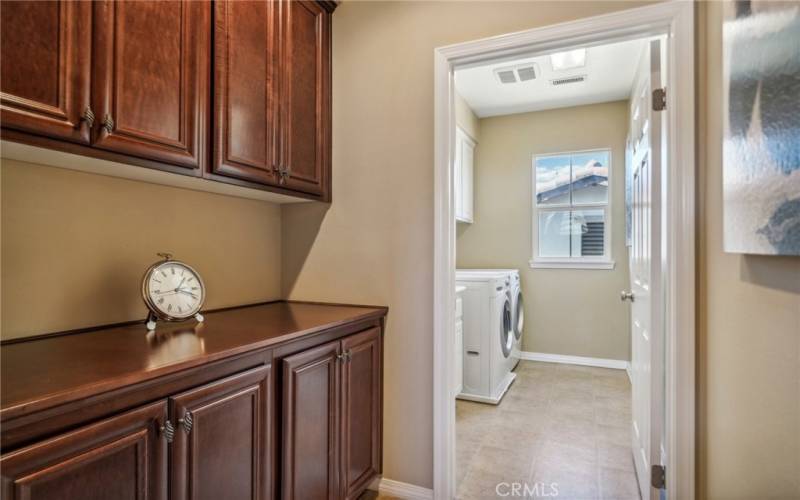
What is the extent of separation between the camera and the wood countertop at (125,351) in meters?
0.85

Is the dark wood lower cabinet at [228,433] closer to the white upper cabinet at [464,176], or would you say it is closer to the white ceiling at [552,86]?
the white upper cabinet at [464,176]

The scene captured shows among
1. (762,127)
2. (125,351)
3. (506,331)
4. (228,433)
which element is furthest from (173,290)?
(506,331)

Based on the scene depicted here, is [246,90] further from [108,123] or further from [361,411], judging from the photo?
[361,411]

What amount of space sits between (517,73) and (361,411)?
2994 mm

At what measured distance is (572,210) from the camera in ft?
14.6

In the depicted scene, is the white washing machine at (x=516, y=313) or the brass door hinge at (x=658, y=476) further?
the white washing machine at (x=516, y=313)

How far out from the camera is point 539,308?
450 centimetres

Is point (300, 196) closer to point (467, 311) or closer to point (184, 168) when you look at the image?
point (184, 168)

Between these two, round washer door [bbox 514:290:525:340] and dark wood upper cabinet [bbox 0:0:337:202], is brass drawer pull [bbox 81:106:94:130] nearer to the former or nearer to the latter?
dark wood upper cabinet [bbox 0:0:337:202]

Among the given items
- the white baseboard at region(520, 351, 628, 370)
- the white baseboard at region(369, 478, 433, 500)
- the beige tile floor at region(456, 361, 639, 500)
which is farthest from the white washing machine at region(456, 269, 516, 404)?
the white baseboard at region(369, 478, 433, 500)

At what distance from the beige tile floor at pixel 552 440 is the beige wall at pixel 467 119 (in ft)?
8.29

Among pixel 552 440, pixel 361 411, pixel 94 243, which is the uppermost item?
pixel 94 243

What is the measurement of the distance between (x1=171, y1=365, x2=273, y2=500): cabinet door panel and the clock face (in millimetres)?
485

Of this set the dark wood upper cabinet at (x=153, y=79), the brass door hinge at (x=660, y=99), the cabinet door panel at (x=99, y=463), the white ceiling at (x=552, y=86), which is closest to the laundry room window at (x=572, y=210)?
the white ceiling at (x=552, y=86)
